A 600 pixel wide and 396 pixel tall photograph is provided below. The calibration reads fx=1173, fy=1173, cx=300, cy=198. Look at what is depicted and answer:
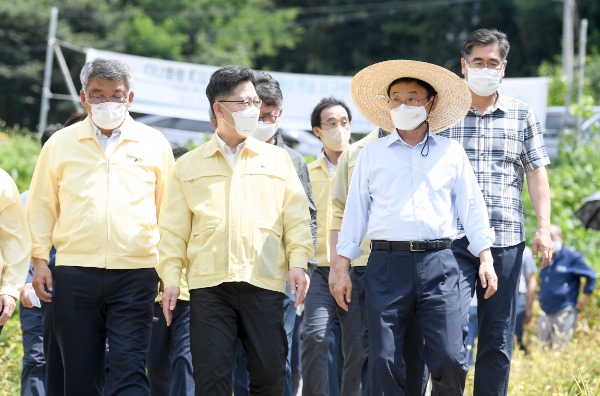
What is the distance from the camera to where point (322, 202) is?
9.39 m

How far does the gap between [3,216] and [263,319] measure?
1620 mm

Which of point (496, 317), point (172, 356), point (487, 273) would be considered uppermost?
point (487, 273)

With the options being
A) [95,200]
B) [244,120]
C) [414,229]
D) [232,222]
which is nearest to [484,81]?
[414,229]

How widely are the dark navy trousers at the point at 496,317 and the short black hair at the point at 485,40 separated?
4.15 feet

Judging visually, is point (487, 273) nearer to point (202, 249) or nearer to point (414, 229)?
point (414, 229)

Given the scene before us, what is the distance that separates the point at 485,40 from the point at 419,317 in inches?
75.7

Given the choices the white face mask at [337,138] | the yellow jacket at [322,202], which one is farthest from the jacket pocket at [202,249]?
the white face mask at [337,138]

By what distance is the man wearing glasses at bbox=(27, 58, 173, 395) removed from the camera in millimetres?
7074

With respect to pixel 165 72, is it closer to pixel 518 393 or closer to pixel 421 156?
pixel 518 393

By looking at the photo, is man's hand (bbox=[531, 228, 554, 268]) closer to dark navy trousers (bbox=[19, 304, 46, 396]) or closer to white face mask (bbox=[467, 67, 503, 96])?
white face mask (bbox=[467, 67, 503, 96])

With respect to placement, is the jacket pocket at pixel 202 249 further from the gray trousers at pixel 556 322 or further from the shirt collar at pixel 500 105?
the gray trousers at pixel 556 322

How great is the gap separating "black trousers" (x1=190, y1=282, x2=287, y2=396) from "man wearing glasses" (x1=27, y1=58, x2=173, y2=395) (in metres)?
0.50

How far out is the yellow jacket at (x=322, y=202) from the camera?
30.1 feet

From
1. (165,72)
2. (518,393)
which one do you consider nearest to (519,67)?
(165,72)
